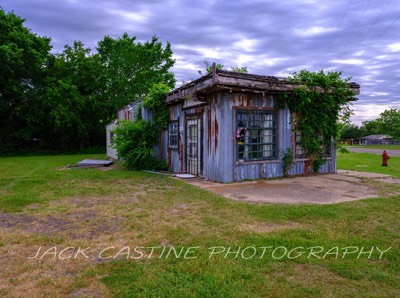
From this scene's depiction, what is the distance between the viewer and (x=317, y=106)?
355 inches

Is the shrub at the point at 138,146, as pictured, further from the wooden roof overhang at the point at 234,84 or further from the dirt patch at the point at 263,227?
the dirt patch at the point at 263,227

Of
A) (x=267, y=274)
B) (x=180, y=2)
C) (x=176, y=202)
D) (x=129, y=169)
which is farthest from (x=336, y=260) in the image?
(x=129, y=169)

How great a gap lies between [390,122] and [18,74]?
60.0 metres

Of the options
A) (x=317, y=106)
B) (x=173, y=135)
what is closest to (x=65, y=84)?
(x=173, y=135)

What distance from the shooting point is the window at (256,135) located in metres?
8.07

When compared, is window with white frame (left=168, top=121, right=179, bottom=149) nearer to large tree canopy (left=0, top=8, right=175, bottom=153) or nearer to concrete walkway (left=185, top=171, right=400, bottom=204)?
concrete walkway (left=185, top=171, right=400, bottom=204)

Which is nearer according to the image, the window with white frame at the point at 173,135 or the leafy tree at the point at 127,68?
the window with white frame at the point at 173,135

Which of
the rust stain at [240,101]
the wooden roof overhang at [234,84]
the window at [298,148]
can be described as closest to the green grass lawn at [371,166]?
the window at [298,148]

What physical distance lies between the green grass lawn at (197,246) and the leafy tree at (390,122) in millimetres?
55643

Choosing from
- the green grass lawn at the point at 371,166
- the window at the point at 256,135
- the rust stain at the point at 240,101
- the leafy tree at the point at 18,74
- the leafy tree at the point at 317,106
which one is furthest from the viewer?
the leafy tree at the point at 18,74

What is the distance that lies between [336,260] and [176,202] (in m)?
3.26

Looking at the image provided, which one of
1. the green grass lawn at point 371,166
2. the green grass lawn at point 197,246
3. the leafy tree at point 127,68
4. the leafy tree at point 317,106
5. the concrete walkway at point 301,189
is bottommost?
the green grass lawn at point 197,246

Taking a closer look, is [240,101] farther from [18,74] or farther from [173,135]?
[18,74]

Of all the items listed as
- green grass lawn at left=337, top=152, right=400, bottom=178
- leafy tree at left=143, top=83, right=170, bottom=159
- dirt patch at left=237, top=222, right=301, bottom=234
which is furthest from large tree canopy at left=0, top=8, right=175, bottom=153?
dirt patch at left=237, top=222, right=301, bottom=234
